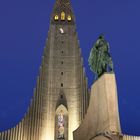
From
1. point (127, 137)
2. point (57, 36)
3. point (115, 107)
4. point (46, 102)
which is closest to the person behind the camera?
point (115, 107)

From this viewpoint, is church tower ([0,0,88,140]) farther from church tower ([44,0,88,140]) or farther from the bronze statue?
the bronze statue

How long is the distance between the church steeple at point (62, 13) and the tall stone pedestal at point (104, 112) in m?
15.7

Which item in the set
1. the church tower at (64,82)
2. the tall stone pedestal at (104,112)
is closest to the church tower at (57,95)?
the church tower at (64,82)

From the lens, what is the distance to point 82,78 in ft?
85.2

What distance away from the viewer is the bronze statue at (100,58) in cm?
1394

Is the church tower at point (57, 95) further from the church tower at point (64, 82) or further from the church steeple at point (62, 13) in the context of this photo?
the church steeple at point (62, 13)

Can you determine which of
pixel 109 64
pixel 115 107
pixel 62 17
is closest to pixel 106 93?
pixel 115 107

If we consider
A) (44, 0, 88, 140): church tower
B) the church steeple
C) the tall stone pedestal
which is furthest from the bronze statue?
the church steeple

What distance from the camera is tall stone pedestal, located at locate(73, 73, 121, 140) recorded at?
481 inches

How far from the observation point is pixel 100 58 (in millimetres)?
14141

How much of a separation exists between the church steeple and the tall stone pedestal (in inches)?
620

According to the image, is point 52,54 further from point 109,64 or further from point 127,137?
point 109,64

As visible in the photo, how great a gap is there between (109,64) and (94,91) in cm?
147

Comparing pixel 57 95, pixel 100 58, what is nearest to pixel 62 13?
pixel 57 95
